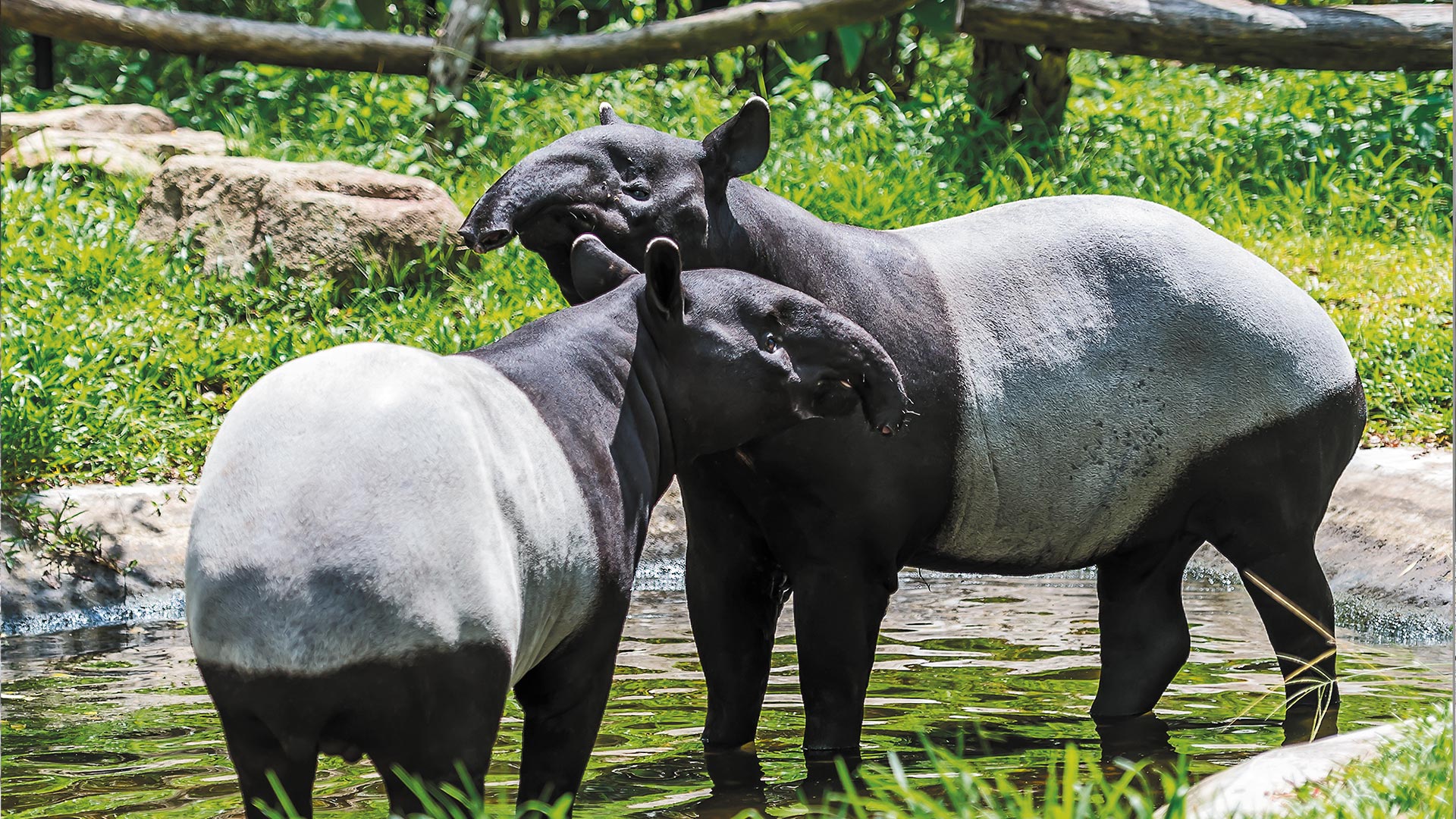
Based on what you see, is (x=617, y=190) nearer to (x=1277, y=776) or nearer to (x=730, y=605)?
(x=730, y=605)

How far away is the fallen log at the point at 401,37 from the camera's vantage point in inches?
417

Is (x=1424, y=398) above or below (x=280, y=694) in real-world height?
below

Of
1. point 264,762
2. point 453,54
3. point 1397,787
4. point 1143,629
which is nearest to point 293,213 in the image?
point 453,54

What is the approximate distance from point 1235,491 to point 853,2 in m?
6.66

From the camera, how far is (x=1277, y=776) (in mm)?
3336

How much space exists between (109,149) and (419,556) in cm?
814

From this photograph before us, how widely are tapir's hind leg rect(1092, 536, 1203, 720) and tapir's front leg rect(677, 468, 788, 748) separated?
101cm

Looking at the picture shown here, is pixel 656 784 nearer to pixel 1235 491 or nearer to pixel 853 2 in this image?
pixel 1235 491

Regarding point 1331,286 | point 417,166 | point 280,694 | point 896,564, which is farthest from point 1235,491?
point 417,166

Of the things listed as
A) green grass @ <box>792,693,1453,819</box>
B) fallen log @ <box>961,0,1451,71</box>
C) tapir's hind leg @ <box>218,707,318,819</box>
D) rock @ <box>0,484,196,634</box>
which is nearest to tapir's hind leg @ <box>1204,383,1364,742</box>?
green grass @ <box>792,693,1453,819</box>

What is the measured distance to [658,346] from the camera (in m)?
3.75

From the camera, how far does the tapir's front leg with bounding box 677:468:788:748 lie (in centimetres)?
455

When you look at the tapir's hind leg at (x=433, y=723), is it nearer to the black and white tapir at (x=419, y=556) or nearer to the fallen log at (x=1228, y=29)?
the black and white tapir at (x=419, y=556)

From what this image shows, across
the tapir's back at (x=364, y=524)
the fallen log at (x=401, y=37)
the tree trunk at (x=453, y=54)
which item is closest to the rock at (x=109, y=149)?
the fallen log at (x=401, y=37)
